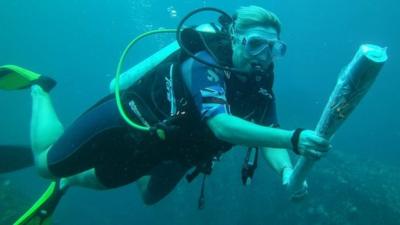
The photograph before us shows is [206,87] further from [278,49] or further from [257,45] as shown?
[278,49]

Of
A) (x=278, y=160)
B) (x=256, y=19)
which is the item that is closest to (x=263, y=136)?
(x=256, y=19)

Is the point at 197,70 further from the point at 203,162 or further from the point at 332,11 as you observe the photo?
the point at 332,11

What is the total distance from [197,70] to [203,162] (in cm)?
119

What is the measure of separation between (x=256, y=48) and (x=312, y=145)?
1193 mm

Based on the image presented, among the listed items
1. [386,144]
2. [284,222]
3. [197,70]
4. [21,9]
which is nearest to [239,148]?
[284,222]

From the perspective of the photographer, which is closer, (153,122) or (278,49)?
(278,49)

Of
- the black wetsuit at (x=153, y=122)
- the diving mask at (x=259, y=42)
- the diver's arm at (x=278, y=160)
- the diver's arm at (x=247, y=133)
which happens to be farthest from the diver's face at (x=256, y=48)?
the diver's arm at (x=278, y=160)

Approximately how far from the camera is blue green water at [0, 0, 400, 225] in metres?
12.3

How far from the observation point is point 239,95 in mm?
3480

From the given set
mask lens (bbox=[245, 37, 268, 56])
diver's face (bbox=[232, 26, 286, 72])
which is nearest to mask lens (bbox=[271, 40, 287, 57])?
diver's face (bbox=[232, 26, 286, 72])

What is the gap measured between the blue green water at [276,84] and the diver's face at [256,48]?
744 centimetres

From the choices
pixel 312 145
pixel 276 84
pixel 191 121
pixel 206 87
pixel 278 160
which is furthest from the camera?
pixel 276 84

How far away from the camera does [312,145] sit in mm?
2381

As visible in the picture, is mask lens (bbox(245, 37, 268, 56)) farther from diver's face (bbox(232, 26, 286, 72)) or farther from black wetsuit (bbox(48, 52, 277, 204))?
black wetsuit (bbox(48, 52, 277, 204))
